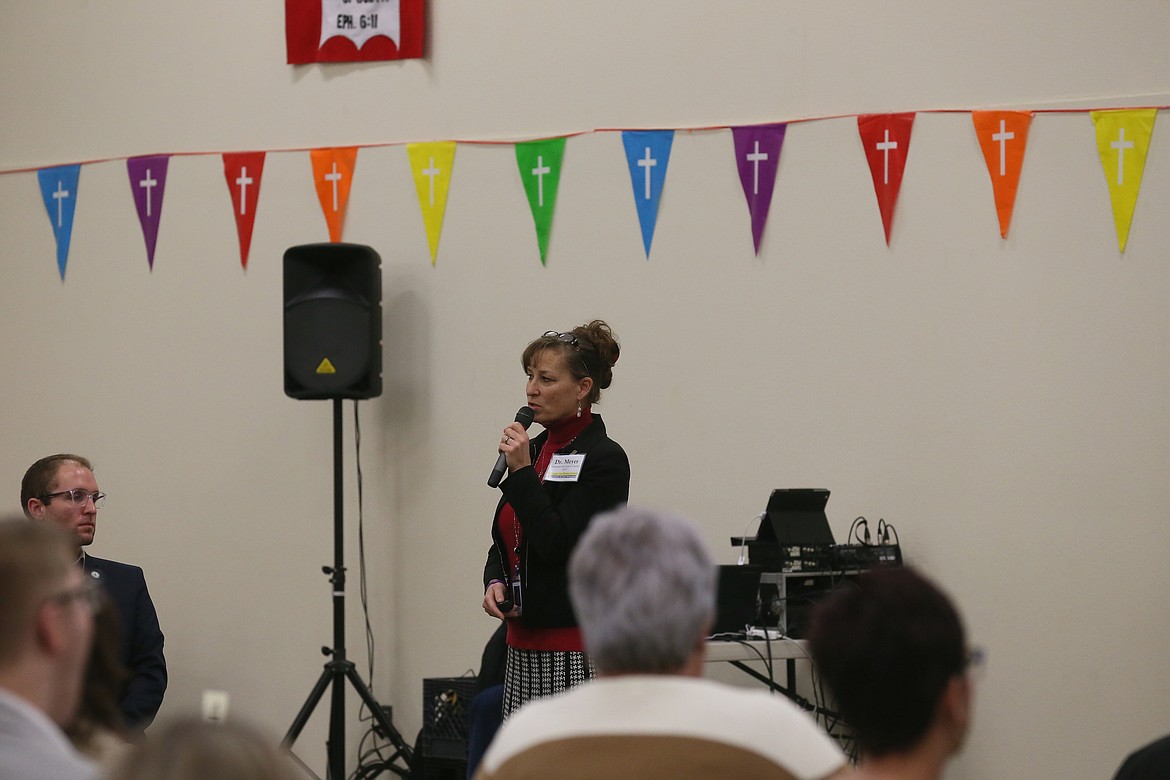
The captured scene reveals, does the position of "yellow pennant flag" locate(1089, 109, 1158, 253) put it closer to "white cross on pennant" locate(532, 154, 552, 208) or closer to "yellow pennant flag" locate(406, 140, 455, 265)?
"white cross on pennant" locate(532, 154, 552, 208)

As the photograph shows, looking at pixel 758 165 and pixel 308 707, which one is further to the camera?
pixel 758 165

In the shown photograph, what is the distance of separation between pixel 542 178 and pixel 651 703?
11.7ft

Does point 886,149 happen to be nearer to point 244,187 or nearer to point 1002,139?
point 1002,139

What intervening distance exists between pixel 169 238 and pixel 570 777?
4.25 meters

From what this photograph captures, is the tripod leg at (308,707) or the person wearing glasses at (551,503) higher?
the person wearing glasses at (551,503)

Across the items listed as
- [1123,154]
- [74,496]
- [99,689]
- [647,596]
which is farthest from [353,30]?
[647,596]

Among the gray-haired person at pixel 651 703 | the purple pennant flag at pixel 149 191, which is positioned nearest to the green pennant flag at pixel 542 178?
the purple pennant flag at pixel 149 191

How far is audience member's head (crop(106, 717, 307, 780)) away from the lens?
1.00 m

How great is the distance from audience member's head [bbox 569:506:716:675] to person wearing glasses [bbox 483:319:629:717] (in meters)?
1.65

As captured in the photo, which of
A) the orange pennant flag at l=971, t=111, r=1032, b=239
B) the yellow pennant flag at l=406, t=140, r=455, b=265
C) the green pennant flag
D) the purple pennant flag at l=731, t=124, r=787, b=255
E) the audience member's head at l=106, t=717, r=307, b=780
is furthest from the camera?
the yellow pennant flag at l=406, t=140, r=455, b=265

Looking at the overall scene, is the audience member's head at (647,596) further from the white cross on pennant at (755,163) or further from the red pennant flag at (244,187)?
the red pennant flag at (244,187)

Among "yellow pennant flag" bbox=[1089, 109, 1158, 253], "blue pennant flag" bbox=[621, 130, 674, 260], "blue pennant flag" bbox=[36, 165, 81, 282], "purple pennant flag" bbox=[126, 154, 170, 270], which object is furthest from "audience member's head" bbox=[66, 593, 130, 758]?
"blue pennant flag" bbox=[36, 165, 81, 282]

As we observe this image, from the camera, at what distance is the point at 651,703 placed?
1.48 m

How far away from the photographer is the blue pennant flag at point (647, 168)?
186 inches
